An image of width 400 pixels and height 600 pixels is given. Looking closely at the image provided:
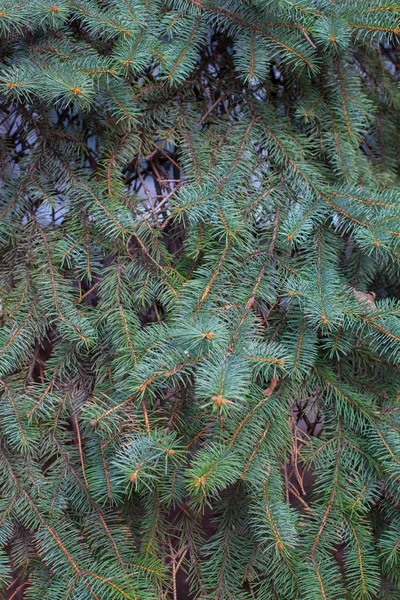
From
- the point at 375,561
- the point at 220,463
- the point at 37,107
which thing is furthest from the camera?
the point at 37,107

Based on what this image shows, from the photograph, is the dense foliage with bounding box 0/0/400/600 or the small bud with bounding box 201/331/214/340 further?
the dense foliage with bounding box 0/0/400/600

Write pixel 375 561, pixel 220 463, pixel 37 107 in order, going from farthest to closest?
pixel 37 107 < pixel 375 561 < pixel 220 463

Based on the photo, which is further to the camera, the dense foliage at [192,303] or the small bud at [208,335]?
the dense foliage at [192,303]

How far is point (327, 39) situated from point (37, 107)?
476mm

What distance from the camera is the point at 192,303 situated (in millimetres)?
811

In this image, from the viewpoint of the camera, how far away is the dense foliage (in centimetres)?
80

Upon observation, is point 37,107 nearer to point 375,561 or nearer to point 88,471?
point 88,471

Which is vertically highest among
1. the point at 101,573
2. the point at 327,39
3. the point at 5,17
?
the point at 327,39

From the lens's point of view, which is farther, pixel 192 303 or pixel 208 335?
pixel 192 303

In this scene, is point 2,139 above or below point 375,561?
above

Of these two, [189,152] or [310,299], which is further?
[189,152]

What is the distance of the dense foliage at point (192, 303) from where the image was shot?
0.80 meters

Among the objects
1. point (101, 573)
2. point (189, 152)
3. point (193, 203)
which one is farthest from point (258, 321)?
point (101, 573)

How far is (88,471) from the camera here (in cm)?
84
